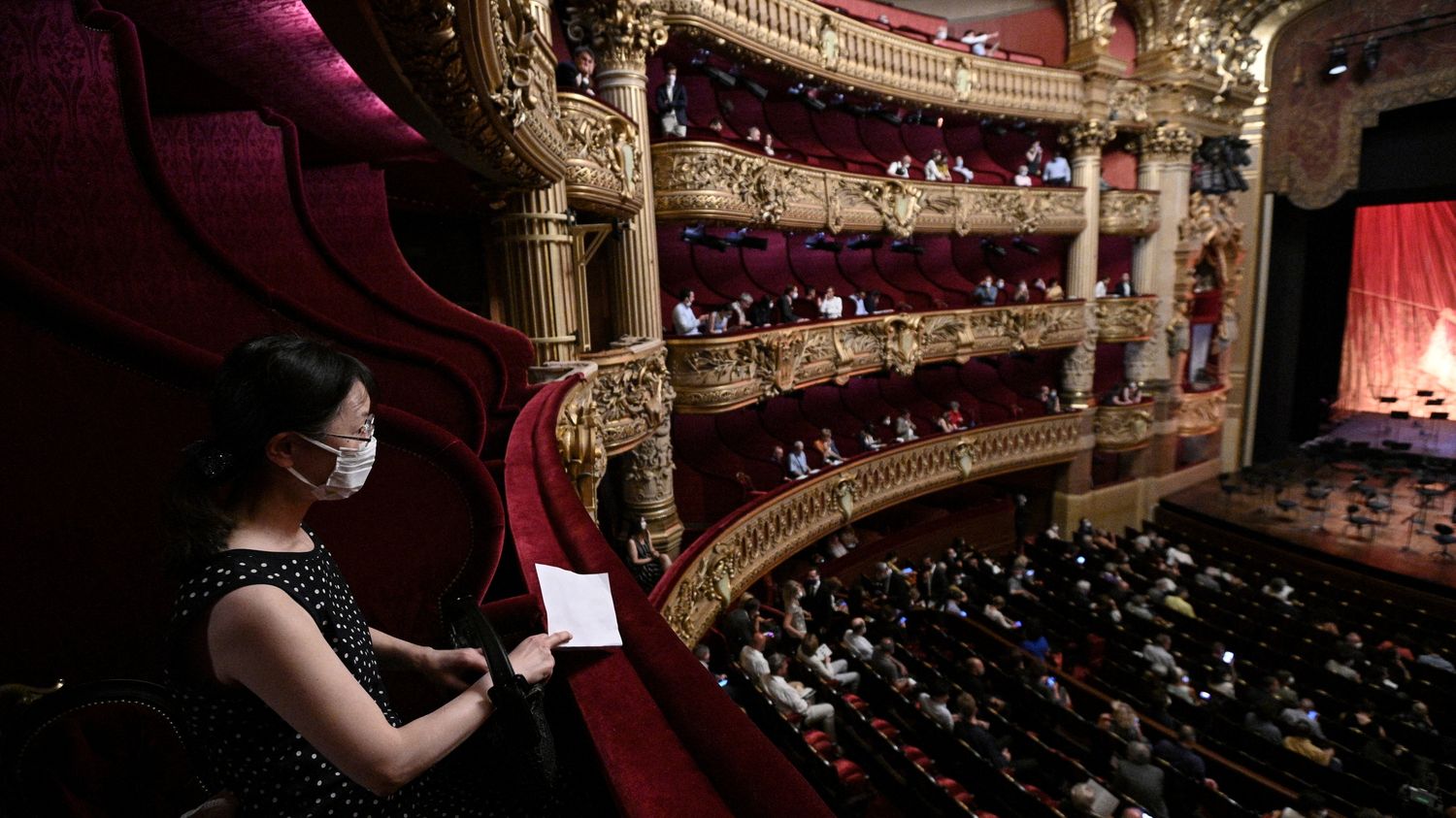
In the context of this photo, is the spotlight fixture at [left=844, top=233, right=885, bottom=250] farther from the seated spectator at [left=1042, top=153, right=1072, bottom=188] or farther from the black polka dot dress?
the black polka dot dress

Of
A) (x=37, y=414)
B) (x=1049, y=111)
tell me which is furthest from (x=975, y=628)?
(x=1049, y=111)

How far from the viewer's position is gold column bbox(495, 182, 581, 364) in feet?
15.5

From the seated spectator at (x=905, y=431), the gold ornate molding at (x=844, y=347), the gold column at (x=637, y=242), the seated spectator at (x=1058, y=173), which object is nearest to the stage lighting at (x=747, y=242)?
the gold ornate molding at (x=844, y=347)

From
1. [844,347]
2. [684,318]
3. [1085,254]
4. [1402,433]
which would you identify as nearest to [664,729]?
[684,318]

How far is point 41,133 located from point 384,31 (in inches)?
43.8

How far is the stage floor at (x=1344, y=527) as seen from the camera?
30.9 feet

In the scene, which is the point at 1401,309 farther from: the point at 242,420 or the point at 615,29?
the point at 242,420

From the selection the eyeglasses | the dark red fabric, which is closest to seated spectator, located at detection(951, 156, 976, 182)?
the dark red fabric

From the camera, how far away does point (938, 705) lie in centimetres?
499

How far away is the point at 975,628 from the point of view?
7.23m

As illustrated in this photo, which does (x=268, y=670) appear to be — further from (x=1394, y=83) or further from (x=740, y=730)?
(x=1394, y=83)

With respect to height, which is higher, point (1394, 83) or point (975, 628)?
point (1394, 83)

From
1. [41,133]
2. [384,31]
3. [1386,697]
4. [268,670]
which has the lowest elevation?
[1386,697]

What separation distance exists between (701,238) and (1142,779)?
6214mm
